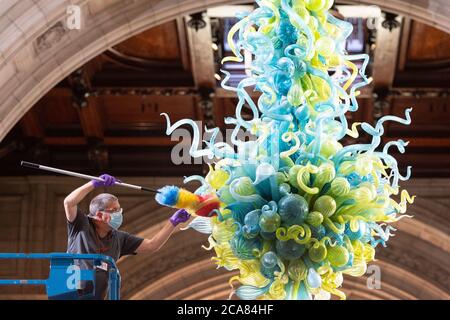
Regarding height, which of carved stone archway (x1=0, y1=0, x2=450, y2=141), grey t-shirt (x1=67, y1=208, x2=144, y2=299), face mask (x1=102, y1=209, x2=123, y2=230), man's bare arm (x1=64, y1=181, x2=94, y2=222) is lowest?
grey t-shirt (x1=67, y1=208, x2=144, y2=299)

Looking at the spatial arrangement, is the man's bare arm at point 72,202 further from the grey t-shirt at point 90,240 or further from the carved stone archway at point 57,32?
the carved stone archway at point 57,32

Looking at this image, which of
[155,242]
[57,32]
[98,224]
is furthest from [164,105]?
[98,224]

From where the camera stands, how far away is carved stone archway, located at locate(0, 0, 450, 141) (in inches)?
416

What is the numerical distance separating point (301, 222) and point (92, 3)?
22.8 feet

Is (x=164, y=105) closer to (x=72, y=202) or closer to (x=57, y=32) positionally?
(x=57, y=32)

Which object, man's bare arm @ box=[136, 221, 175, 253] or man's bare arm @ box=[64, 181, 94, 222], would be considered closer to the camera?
man's bare arm @ box=[64, 181, 94, 222]

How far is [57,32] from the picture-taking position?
36.8 ft

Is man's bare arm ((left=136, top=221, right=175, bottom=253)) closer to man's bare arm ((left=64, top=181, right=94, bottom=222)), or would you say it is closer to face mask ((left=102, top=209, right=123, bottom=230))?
face mask ((left=102, top=209, right=123, bottom=230))

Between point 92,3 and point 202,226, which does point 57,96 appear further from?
point 202,226

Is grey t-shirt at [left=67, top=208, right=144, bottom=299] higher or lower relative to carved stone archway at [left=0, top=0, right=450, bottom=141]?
lower

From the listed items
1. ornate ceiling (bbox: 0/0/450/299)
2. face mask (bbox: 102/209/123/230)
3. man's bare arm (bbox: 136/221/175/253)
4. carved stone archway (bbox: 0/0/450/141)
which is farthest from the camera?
ornate ceiling (bbox: 0/0/450/299)

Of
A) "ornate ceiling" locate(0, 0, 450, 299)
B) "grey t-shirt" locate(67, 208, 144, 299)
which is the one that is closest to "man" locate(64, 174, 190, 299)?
"grey t-shirt" locate(67, 208, 144, 299)

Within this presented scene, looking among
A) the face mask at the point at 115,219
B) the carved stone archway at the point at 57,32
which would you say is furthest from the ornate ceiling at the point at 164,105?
the face mask at the point at 115,219

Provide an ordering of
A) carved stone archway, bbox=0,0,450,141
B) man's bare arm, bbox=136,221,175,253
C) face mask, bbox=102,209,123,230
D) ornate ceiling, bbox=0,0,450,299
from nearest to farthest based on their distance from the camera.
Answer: face mask, bbox=102,209,123,230 < man's bare arm, bbox=136,221,175,253 < carved stone archway, bbox=0,0,450,141 < ornate ceiling, bbox=0,0,450,299
